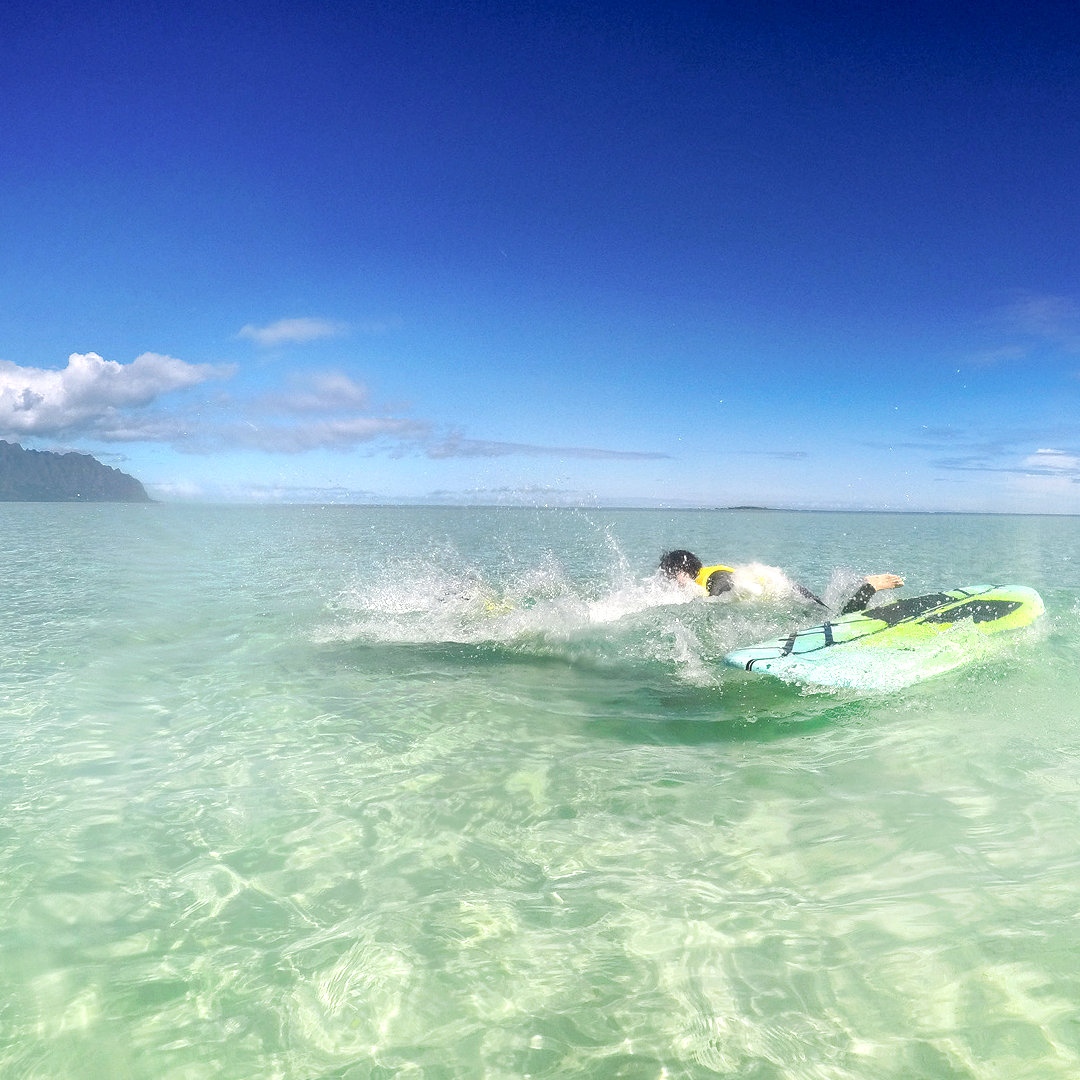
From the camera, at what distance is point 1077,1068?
A: 2.85 m

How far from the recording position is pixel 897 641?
9336 millimetres

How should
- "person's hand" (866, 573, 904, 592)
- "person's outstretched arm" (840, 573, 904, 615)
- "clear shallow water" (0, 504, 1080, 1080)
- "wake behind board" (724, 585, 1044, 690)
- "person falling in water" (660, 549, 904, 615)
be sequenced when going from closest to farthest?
"clear shallow water" (0, 504, 1080, 1080) < "wake behind board" (724, 585, 1044, 690) < "person's outstretched arm" (840, 573, 904, 615) < "person falling in water" (660, 549, 904, 615) < "person's hand" (866, 573, 904, 592)

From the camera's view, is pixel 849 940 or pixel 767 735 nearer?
pixel 849 940

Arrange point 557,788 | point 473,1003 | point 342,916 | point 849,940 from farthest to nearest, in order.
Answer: point 557,788 → point 342,916 → point 849,940 → point 473,1003

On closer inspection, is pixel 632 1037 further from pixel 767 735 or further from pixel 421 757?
pixel 767 735

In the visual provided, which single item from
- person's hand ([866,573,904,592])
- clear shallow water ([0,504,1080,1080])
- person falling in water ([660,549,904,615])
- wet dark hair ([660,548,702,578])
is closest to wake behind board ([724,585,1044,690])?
clear shallow water ([0,504,1080,1080])

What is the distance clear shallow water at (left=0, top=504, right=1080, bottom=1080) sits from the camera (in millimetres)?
3082

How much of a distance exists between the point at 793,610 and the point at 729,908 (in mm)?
9525

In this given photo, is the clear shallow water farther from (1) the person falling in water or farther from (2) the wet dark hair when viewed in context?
(2) the wet dark hair

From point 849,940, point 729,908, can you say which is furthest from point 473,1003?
point 849,940

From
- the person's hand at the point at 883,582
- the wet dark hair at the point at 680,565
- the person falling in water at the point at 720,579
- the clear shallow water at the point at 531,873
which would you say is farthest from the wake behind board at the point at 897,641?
the wet dark hair at the point at 680,565

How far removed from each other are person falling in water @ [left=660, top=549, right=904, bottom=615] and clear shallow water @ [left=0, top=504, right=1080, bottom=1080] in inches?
89.5

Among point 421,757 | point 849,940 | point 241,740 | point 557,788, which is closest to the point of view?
point 849,940

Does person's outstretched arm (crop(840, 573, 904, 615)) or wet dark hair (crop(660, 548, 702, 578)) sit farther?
wet dark hair (crop(660, 548, 702, 578))
